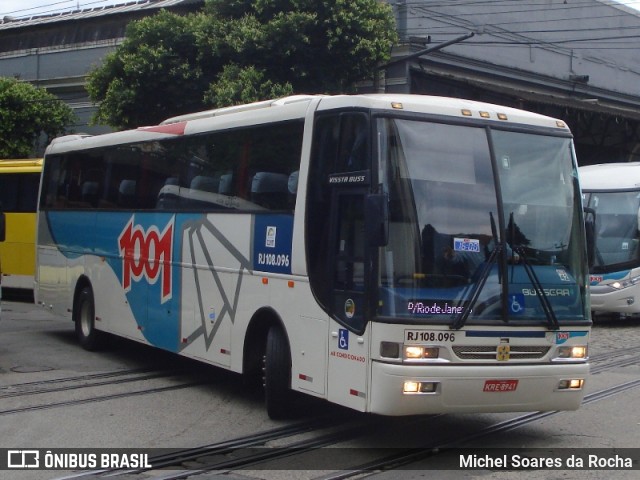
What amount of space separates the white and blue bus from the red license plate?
0.02m

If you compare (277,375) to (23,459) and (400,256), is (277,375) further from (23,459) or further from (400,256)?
(23,459)

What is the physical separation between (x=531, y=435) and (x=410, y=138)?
126 inches

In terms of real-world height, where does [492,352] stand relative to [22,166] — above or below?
below

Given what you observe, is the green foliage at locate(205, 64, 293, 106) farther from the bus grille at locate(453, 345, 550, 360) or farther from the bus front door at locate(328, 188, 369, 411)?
the bus grille at locate(453, 345, 550, 360)

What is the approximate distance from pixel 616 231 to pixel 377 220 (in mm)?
13818

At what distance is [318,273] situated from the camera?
888cm

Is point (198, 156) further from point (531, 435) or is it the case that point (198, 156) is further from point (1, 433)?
point (531, 435)

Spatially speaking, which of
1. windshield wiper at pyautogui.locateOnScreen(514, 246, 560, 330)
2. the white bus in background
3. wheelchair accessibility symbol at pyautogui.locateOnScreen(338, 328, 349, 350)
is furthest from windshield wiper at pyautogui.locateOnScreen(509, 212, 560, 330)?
the white bus in background

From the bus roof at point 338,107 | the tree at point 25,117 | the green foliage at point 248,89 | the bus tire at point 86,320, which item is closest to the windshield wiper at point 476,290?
the bus roof at point 338,107

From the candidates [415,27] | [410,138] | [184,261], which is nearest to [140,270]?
[184,261]

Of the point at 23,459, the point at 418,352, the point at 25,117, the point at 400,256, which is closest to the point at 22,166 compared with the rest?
the point at 25,117

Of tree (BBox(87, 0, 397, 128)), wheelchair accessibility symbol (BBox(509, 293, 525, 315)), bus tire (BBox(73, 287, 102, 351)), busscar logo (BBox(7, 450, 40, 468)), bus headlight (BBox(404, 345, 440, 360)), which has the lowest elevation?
busscar logo (BBox(7, 450, 40, 468))

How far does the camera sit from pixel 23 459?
26.5ft

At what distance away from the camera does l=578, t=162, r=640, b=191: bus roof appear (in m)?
20.6
